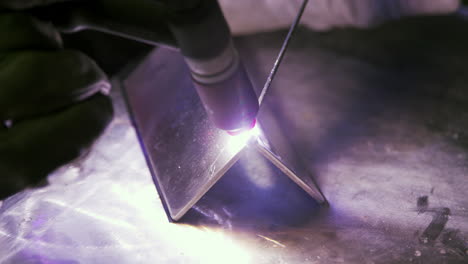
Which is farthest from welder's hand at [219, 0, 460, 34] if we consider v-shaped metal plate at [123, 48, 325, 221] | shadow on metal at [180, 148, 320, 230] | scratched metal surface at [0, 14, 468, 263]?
shadow on metal at [180, 148, 320, 230]

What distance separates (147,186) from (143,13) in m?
0.36

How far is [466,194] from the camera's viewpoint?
726 mm

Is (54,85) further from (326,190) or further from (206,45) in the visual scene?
(326,190)

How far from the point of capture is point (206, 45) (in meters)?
0.48

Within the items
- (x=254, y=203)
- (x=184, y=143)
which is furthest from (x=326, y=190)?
(x=184, y=143)

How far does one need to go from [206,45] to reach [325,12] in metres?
0.85

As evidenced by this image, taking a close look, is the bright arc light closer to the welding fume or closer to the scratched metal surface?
the welding fume

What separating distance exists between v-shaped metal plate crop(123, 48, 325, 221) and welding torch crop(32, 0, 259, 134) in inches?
3.7

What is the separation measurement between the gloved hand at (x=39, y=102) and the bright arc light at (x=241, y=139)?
1.06 feet

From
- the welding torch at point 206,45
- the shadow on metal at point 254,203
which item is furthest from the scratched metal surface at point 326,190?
the welding torch at point 206,45

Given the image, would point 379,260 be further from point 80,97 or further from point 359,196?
point 80,97

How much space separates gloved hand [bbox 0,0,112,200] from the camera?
723 mm

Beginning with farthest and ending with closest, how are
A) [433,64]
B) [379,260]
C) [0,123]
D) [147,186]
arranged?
[433,64]
[147,186]
[0,123]
[379,260]

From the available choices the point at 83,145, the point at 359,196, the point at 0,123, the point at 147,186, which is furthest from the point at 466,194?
the point at 0,123
